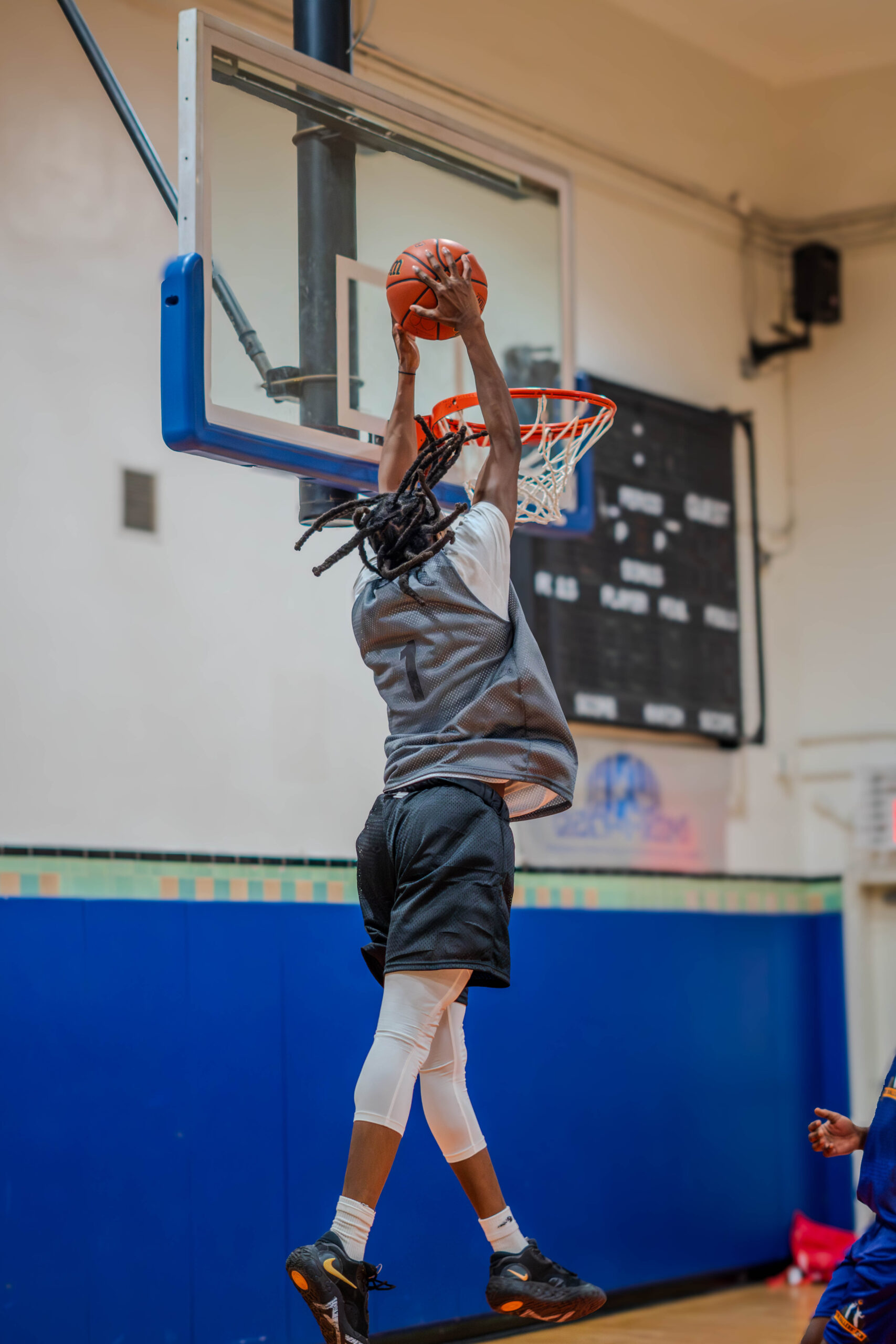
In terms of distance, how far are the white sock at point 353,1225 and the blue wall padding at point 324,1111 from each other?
1497 mm

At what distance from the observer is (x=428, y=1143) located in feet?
16.6

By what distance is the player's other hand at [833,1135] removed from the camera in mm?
3408

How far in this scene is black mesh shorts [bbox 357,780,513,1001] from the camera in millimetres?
3035

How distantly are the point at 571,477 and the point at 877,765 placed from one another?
283 centimetres

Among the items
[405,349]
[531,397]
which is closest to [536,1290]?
[405,349]

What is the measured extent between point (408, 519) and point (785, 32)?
4586 mm

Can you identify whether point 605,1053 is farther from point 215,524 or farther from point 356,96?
point 356,96

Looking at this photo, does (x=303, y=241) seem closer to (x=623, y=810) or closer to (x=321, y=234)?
(x=321, y=234)

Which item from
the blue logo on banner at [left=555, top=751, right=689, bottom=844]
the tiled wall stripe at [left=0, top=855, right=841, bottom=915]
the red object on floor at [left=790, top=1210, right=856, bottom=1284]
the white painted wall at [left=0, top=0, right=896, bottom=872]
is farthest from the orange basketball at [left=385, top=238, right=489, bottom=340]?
the red object on floor at [left=790, top=1210, right=856, bottom=1284]

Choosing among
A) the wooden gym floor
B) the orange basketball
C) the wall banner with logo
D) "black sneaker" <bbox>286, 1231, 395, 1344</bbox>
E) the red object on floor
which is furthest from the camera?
the red object on floor

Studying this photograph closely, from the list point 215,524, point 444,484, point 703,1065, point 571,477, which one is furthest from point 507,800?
point 703,1065

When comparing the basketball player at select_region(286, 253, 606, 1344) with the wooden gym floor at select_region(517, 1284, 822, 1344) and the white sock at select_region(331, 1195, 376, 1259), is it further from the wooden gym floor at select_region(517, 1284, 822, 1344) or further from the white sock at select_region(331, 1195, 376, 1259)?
the wooden gym floor at select_region(517, 1284, 822, 1344)

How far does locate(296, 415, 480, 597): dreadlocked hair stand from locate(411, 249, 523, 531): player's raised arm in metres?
0.09

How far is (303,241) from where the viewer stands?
4023mm
